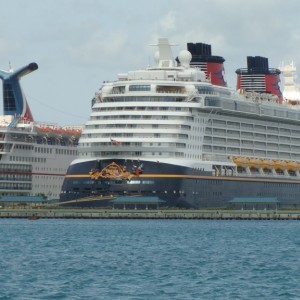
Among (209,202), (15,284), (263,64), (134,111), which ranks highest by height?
(263,64)

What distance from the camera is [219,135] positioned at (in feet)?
560

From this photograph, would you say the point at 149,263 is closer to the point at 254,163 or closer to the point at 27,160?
the point at 254,163

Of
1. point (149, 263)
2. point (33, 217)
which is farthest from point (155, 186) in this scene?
point (149, 263)

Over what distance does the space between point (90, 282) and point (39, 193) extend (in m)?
121

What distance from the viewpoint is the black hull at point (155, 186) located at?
6083 inches

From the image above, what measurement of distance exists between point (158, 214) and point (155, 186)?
3.36m

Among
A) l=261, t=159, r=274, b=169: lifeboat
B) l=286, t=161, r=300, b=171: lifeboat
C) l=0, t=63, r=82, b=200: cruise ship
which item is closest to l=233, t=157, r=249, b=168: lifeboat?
l=261, t=159, r=274, b=169: lifeboat

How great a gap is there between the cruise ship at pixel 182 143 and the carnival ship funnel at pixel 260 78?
10.3 m

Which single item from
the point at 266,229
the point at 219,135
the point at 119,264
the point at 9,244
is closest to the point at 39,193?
the point at 219,135

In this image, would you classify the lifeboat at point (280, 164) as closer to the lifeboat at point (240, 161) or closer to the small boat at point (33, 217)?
the lifeboat at point (240, 161)

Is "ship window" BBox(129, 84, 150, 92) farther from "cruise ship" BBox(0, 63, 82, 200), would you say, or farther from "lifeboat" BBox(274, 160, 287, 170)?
"cruise ship" BBox(0, 63, 82, 200)

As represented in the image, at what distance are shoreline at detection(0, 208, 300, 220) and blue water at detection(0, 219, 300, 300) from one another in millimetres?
21131

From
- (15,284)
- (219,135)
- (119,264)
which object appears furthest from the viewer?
(219,135)

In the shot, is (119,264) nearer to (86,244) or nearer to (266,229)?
(86,244)
